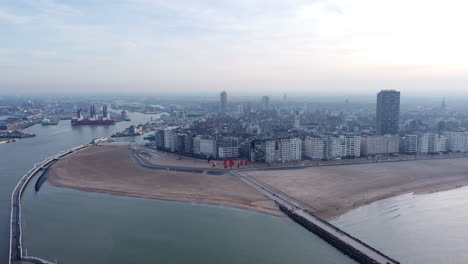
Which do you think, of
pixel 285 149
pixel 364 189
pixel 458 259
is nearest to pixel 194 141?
pixel 285 149

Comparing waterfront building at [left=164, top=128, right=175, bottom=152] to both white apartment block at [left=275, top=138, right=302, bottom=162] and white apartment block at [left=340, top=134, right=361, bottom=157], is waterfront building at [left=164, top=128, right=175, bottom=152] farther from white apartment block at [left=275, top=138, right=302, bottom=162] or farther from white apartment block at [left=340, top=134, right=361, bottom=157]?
white apartment block at [left=340, top=134, right=361, bottom=157]

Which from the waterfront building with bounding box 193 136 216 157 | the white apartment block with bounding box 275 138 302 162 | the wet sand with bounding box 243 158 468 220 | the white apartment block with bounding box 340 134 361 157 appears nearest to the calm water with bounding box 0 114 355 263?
the wet sand with bounding box 243 158 468 220

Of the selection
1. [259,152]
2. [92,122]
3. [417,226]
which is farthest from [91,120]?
[417,226]

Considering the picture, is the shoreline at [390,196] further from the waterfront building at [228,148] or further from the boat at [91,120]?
the boat at [91,120]

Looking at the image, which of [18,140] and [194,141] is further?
[18,140]

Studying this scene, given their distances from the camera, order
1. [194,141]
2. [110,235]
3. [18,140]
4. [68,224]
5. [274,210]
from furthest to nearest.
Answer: [18,140] → [194,141] → [274,210] → [68,224] → [110,235]

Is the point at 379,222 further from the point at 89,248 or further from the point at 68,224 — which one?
the point at 68,224
